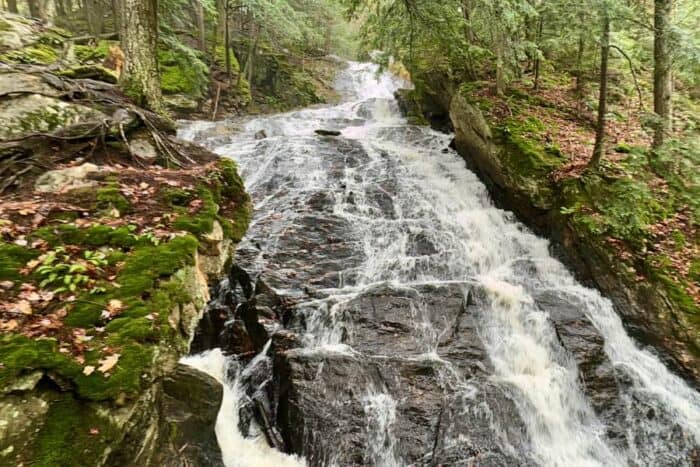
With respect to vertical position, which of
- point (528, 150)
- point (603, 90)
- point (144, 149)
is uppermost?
point (603, 90)

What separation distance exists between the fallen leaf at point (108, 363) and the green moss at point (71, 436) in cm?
24

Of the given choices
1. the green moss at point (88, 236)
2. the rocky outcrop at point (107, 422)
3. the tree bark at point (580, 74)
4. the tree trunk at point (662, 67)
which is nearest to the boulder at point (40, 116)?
the green moss at point (88, 236)

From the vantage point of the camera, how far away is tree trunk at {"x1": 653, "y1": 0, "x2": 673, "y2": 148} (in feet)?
25.0

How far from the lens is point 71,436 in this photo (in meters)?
2.53

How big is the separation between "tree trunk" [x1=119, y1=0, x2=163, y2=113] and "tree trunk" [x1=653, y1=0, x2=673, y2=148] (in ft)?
29.3

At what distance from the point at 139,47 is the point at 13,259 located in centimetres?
463

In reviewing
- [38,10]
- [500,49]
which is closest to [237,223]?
[500,49]

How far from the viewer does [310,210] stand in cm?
1038

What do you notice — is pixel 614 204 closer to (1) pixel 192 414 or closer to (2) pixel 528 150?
(2) pixel 528 150

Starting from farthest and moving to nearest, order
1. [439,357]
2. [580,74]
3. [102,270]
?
[580,74] < [439,357] < [102,270]

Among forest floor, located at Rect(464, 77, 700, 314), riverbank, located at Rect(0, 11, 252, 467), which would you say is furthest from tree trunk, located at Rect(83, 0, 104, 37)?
forest floor, located at Rect(464, 77, 700, 314)

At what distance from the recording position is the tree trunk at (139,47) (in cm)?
645

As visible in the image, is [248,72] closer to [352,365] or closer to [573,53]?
[573,53]

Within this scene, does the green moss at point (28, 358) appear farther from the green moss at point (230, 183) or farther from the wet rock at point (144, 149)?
the wet rock at point (144, 149)
